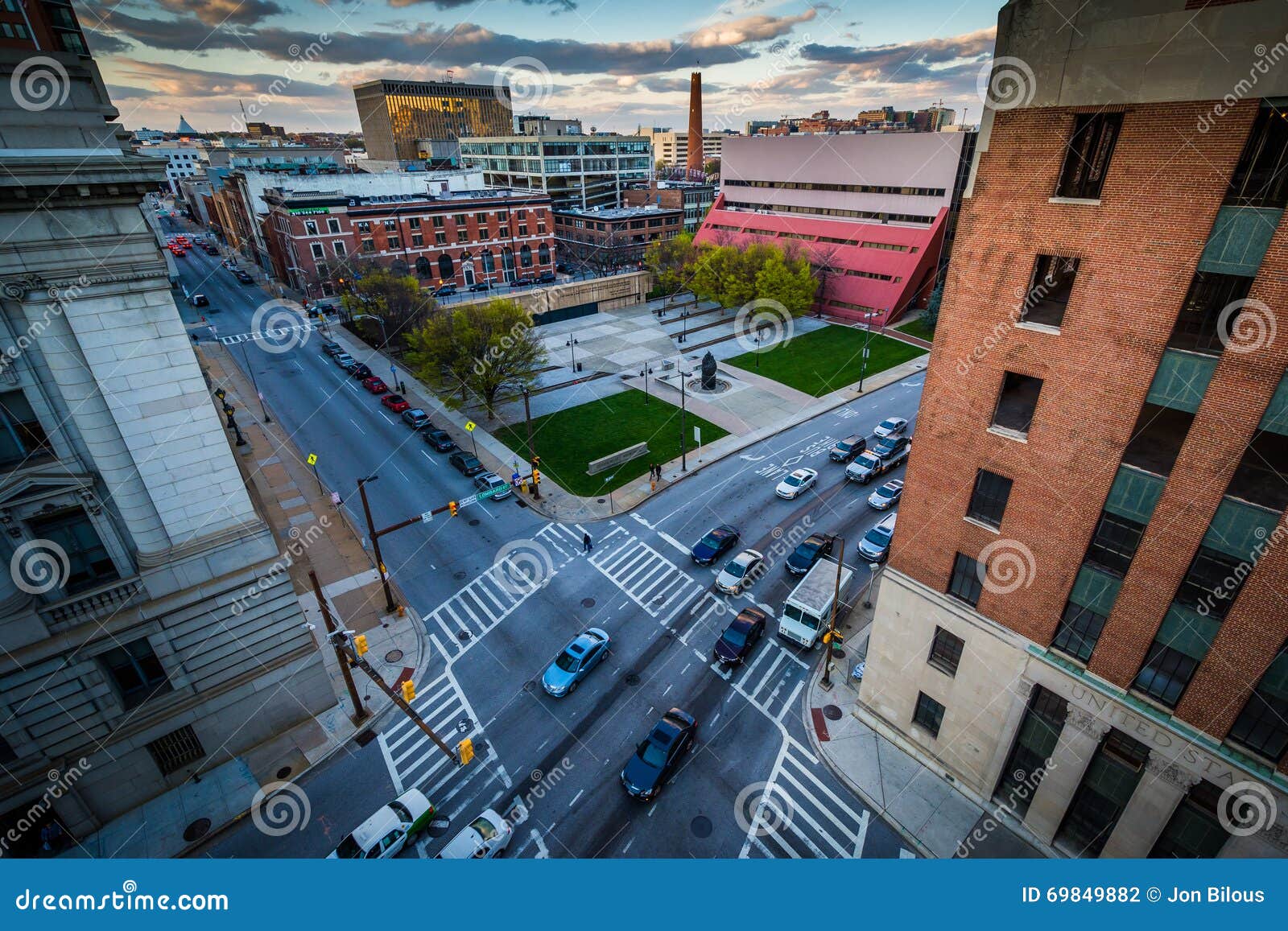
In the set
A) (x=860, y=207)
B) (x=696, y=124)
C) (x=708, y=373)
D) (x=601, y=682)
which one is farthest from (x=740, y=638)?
(x=696, y=124)

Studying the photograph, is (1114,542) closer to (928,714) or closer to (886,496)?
(928,714)

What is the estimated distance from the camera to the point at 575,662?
75.6 feet

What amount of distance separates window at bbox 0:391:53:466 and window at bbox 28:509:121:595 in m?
1.78

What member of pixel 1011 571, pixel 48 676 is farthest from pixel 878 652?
pixel 48 676

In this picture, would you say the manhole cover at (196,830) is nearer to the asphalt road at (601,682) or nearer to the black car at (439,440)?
the asphalt road at (601,682)

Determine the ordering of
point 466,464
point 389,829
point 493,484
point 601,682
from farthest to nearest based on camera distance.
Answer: point 466,464 < point 493,484 < point 601,682 < point 389,829

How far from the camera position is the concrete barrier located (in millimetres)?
37062

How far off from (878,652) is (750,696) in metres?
5.30

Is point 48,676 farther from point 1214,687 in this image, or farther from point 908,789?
point 1214,687

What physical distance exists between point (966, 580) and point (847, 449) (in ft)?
72.3

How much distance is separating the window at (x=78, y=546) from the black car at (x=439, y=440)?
23.2 metres

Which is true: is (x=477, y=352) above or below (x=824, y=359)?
above

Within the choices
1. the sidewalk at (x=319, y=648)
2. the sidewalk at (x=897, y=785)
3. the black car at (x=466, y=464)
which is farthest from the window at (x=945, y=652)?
the black car at (x=466, y=464)

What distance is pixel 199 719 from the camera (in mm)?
19469
